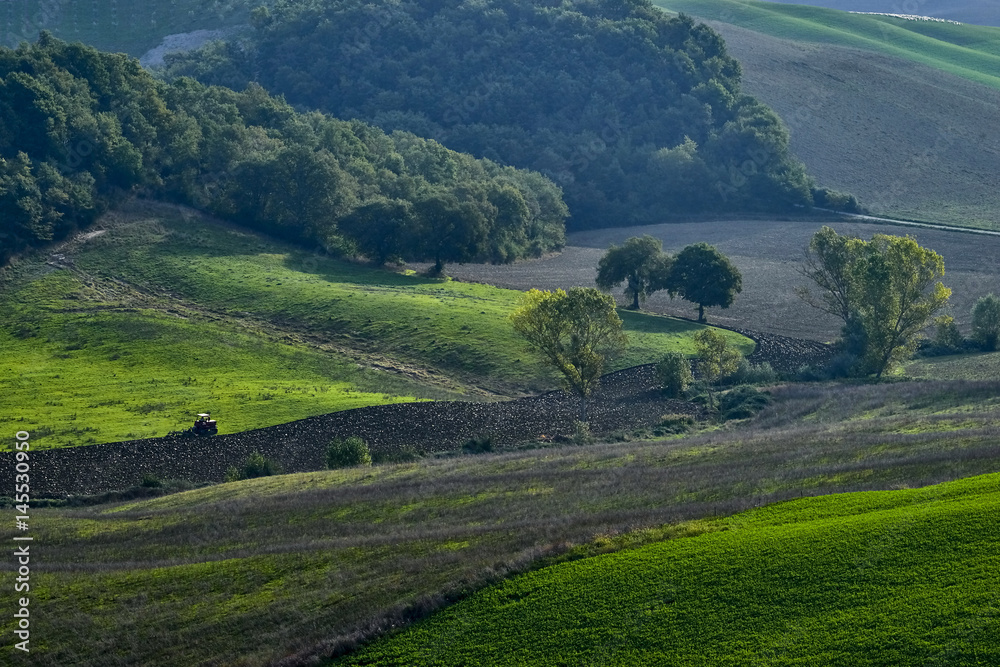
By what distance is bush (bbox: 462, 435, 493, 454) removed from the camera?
213ft

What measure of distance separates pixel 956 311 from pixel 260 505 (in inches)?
3119

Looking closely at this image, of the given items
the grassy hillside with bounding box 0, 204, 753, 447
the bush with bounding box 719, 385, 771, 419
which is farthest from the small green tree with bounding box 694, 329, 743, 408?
the grassy hillside with bounding box 0, 204, 753, 447

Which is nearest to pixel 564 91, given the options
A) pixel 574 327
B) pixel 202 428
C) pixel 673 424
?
pixel 574 327

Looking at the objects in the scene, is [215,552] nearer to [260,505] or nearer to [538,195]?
[260,505]

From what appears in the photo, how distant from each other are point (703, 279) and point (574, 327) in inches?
1287

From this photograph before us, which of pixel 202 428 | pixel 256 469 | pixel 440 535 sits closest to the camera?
pixel 440 535

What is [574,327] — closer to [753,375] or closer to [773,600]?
[753,375]

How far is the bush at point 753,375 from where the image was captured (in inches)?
3268

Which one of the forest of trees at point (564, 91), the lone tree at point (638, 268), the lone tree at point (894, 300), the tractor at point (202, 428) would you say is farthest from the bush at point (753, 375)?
the forest of trees at point (564, 91)

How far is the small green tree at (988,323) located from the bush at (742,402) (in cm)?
2597

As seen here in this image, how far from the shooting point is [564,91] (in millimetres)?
182875

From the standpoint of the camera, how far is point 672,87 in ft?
602

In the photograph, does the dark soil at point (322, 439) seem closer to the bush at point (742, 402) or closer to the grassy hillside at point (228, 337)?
the bush at point (742, 402)

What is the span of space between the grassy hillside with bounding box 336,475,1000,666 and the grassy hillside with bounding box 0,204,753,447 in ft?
150
